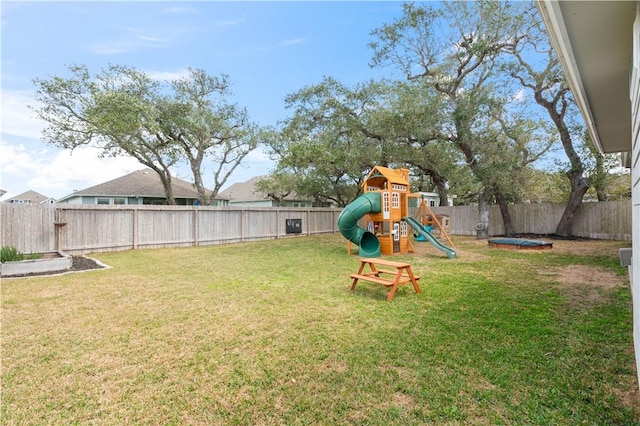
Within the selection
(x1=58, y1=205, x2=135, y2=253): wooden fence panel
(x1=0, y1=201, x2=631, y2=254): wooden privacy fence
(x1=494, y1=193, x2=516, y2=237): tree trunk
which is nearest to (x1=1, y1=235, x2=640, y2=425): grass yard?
(x1=0, y1=201, x2=631, y2=254): wooden privacy fence

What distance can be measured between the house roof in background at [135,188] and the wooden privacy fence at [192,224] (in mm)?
11724

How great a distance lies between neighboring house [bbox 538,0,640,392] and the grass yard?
2.70 ft

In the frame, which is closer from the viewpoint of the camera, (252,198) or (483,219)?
(483,219)

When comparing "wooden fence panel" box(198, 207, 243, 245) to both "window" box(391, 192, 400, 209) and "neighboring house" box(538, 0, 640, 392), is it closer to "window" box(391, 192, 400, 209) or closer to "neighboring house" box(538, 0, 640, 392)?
"window" box(391, 192, 400, 209)

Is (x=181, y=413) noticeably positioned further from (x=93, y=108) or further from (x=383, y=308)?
(x=93, y=108)

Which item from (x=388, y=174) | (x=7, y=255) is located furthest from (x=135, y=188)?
(x=388, y=174)

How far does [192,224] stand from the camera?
13.6 m

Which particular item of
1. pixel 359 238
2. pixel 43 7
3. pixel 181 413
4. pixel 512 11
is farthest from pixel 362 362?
pixel 512 11

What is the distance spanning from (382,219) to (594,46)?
8.54 m

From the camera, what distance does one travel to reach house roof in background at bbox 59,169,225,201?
2226 centimetres

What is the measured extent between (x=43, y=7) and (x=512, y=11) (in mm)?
15615

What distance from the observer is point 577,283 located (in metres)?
6.02

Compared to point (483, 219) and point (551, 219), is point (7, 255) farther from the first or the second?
point (551, 219)

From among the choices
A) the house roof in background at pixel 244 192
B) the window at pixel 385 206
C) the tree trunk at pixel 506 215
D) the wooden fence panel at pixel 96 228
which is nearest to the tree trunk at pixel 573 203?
the tree trunk at pixel 506 215
